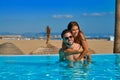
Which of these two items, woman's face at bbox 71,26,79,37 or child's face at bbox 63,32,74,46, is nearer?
child's face at bbox 63,32,74,46

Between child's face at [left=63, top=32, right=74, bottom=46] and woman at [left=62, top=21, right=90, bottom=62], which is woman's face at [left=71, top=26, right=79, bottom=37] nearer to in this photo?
woman at [left=62, top=21, right=90, bottom=62]

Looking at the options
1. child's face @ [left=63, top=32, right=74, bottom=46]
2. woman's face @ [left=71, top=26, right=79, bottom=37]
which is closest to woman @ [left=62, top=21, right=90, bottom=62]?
woman's face @ [left=71, top=26, right=79, bottom=37]

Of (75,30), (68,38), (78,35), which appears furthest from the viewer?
→ (78,35)

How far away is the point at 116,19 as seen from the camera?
1486 cm

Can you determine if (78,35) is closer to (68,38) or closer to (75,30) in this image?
(75,30)

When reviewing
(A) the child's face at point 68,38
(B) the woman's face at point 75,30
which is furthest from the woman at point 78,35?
(A) the child's face at point 68,38

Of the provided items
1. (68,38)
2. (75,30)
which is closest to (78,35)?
(75,30)

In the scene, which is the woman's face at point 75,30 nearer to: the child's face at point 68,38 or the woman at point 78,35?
the woman at point 78,35

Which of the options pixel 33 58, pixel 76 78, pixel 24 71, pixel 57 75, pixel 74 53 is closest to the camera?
pixel 76 78

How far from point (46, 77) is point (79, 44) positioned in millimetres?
2196

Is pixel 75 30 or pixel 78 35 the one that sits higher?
pixel 75 30

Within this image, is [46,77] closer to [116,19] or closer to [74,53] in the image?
[74,53]

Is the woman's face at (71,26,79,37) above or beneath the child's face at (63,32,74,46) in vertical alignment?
above

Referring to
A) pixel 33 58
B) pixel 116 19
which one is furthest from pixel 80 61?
pixel 116 19
